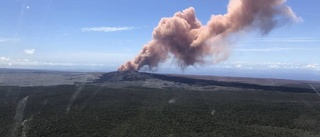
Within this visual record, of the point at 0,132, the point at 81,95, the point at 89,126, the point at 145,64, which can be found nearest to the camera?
the point at 0,132

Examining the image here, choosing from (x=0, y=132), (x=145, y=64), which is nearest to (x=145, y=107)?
(x=0, y=132)

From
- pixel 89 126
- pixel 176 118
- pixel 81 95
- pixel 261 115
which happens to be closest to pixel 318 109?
pixel 261 115

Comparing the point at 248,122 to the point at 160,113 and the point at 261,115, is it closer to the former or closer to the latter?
the point at 261,115

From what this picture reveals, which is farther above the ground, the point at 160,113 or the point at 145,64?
the point at 145,64

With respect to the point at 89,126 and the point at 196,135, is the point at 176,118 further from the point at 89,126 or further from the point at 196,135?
the point at 89,126

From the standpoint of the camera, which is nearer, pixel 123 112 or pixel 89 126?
pixel 89 126

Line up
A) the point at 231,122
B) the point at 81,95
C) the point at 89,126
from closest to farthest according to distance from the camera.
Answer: the point at 89,126 → the point at 231,122 → the point at 81,95
